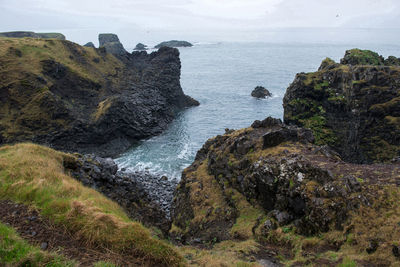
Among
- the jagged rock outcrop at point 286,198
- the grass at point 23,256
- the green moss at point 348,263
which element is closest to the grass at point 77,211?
the grass at point 23,256

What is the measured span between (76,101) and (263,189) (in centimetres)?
5849

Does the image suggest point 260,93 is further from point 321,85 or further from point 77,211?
point 77,211

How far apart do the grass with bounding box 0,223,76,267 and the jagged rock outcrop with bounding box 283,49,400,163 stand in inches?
1643

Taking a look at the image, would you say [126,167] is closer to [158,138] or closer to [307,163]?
[158,138]

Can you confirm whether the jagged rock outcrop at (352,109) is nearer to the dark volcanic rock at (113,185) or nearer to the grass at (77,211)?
the dark volcanic rock at (113,185)

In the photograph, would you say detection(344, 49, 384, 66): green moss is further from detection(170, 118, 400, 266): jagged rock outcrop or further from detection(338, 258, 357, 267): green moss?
detection(338, 258, 357, 267): green moss

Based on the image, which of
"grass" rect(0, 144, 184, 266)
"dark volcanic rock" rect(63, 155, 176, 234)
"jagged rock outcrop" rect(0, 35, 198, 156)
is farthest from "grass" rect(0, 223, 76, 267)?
"jagged rock outcrop" rect(0, 35, 198, 156)

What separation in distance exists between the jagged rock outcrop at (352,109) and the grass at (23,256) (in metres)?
41.7

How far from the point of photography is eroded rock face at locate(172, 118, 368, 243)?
707 inches

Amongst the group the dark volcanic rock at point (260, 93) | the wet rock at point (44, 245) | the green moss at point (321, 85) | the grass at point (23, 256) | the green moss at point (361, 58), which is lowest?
the wet rock at point (44, 245)

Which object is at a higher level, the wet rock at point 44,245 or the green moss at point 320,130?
the wet rock at point 44,245

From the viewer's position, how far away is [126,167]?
5062cm

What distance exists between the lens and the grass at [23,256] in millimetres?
7816

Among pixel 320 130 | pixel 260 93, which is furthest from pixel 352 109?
pixel 260 93
